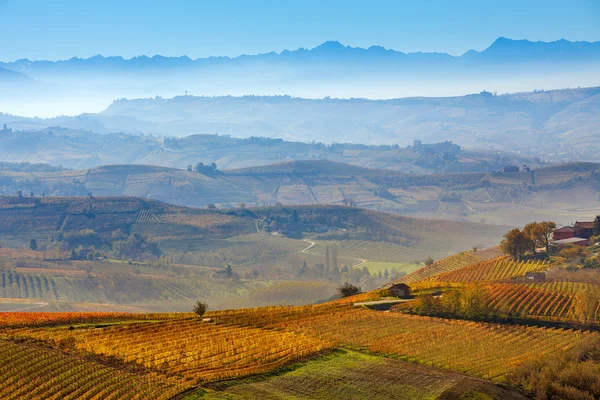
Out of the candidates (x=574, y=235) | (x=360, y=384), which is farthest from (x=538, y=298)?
(x=574, y=235)

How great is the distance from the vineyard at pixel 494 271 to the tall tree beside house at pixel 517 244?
1277 mm

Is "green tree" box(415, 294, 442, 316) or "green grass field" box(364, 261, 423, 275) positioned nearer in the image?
"green tree" box(415, 294, 442, 316)

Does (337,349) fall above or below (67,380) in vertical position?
below

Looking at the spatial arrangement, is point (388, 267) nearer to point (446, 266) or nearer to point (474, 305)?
point (446, 266)

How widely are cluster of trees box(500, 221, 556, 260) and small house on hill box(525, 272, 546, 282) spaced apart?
56.2 ft

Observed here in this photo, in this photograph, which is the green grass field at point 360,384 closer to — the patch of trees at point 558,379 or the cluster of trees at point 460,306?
the patch of trees at point 558,379

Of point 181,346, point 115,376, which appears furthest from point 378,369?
point 115,376

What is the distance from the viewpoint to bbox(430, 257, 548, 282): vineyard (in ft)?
326

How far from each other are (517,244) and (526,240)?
49.8 inches

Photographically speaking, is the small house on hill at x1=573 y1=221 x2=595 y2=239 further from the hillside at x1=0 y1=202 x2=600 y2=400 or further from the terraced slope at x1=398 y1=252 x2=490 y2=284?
the hillside at x1=0 y1=202 x2=600 y2=400

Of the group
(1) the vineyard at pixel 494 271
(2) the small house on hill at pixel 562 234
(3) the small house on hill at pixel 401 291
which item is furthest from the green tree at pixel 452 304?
(2) the small house on hill at pixel 562 234

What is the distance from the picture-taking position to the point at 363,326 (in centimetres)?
6425

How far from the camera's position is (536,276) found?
302 feet

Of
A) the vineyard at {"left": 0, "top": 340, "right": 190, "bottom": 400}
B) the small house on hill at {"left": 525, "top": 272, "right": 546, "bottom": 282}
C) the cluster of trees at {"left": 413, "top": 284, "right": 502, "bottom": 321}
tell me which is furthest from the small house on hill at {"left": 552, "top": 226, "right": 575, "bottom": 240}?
the vineyard at {"left": 0, "top": 340, "right": 190, "bottom": 400}
